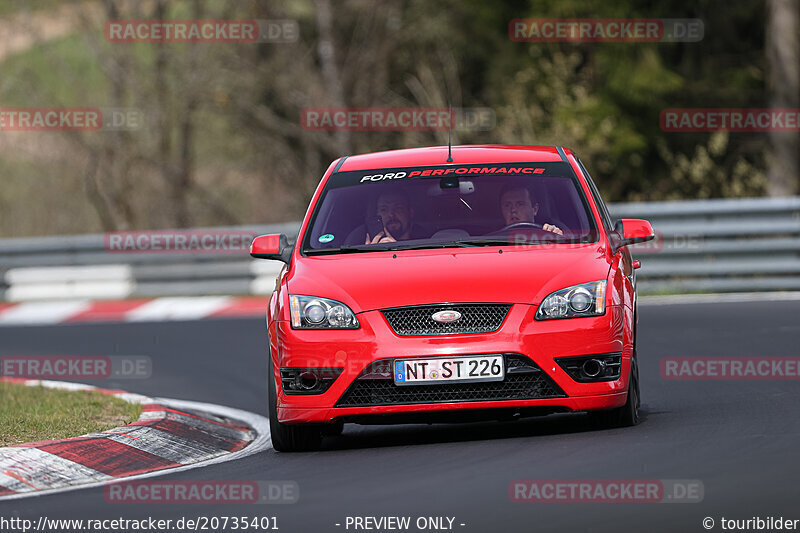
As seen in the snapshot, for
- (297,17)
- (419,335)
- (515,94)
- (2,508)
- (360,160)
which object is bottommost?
(2,508)

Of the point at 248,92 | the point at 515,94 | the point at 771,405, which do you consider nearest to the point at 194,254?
the point at 515,94

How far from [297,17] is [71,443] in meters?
25.4

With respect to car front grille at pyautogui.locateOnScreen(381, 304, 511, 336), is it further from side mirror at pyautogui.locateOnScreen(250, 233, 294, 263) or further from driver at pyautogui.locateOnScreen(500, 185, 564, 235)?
side mirror at pyautogui.locateOnScreen(250, 233, 294, 263)

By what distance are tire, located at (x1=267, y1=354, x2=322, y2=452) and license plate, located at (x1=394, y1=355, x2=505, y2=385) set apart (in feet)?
2.96

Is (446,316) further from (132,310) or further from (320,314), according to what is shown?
(132,310)

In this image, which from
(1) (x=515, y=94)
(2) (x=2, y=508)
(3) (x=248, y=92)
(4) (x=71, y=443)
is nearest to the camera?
(2) (x=2, y=508)

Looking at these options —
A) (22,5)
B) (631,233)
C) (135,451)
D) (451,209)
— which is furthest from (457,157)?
(22,5)

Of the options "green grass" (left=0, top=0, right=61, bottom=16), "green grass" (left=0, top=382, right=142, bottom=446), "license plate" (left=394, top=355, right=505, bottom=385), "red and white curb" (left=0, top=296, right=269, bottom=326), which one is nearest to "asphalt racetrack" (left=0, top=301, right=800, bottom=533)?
"license plate" (left=394, top=355, right=505, bottom=385)

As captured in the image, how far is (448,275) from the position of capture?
26.9 feet

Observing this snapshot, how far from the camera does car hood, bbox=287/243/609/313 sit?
26.4ft

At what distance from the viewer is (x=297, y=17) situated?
33.4 metres

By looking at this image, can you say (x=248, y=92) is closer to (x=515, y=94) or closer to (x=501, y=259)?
(x=515, y=94)

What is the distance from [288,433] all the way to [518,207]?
1.90 meters

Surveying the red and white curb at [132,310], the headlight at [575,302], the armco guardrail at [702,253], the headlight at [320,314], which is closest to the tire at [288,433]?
the headlight at [320,314]
